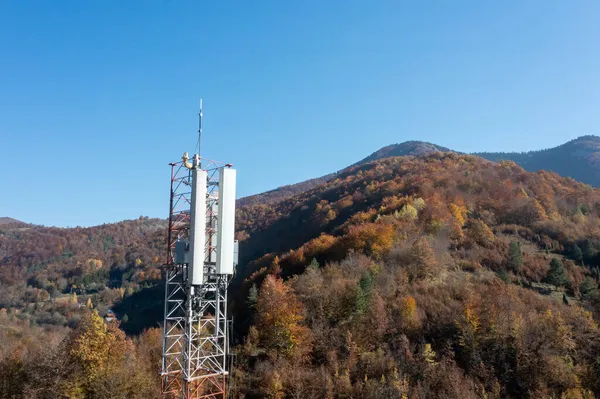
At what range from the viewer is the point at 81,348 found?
30.3m

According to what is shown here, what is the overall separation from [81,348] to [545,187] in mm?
81717

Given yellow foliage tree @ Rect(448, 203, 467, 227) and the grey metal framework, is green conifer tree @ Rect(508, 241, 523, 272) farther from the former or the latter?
the grey metal framework

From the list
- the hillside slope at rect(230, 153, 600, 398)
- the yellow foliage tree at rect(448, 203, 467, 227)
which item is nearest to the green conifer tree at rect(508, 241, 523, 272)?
the hillside slope at rect(230, 153, 600, 398)

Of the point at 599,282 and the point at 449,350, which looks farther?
the point at 599,282

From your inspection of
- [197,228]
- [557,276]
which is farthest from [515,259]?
[197,228]

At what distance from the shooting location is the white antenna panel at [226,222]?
19250 millimetres

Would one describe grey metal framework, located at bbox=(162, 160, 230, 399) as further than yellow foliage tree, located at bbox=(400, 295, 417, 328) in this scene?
No

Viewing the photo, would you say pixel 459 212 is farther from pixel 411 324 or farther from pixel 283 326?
pixel 283 326

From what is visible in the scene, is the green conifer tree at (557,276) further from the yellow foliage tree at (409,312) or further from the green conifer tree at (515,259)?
the yellow foliage tree at (409,312)

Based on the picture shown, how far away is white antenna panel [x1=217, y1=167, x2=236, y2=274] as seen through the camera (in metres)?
19.2

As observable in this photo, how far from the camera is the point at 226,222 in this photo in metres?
19.5

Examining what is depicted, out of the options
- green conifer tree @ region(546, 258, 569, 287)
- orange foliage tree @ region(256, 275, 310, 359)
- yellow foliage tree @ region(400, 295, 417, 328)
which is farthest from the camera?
green conifer tree @ region(546, 258, 569, 287)

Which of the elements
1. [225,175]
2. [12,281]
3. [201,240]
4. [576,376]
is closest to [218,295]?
[201,240]

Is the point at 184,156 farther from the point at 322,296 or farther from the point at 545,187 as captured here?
the point at 545,187
